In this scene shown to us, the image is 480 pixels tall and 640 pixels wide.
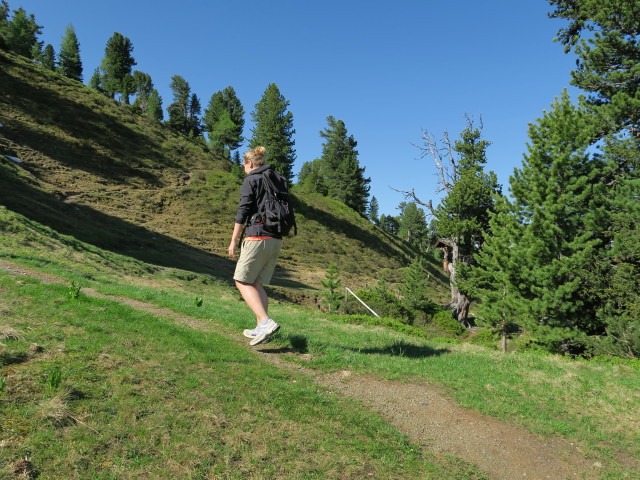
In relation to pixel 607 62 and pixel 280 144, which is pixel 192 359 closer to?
pixel 607 62

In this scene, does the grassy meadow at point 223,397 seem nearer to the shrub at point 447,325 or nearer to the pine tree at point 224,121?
the shrub at point 447,325

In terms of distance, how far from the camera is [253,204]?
559cm

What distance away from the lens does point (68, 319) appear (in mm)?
5473

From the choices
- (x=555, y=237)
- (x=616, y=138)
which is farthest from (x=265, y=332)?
(x=616, y=138)

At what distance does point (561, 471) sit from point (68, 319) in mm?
6239

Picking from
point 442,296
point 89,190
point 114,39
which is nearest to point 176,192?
point 89,190

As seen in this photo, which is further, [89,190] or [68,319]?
[89,190]

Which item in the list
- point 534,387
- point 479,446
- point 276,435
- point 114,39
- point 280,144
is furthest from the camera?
point 114,39

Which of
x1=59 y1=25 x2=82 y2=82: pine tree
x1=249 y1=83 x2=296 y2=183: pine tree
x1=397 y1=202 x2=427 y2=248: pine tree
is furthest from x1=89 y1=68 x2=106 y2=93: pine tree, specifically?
x1=397 y1=202 x2=427 y2=248: pine tree

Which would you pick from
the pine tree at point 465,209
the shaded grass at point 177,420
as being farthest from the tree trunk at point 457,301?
the shaded grass at point 177,420

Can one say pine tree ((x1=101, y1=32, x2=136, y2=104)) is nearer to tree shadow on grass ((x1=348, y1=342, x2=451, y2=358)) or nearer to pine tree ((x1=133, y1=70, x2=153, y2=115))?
pine tree ((x1=133, y1=70, x2=153, y2=115))

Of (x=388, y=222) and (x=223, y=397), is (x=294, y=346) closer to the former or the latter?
(x=223, y=397)

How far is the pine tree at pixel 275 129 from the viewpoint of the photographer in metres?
53.9

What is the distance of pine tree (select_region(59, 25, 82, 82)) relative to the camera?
72.4 m
